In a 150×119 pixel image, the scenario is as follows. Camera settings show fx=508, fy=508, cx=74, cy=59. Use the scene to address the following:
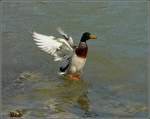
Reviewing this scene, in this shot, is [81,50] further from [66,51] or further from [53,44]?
[53,44]

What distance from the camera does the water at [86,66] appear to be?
25.6 ft

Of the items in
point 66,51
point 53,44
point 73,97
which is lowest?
point 73,97

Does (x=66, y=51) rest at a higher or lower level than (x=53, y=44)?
lower

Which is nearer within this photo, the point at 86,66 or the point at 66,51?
the point at 66,51

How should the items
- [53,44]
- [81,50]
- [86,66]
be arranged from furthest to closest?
[86,66], [81,50], [53,44]

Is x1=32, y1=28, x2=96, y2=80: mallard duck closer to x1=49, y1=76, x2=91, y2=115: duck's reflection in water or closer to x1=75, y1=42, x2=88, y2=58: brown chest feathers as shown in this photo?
x1=75, y1=42, x2=88, y2=58: brown chest feathers

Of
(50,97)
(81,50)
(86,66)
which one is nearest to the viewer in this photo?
(50,97)

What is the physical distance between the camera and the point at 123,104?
784 cm

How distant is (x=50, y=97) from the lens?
8.30m

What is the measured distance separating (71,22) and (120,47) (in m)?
1.96

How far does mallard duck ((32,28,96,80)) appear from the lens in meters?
9.30

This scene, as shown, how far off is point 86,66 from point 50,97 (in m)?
1.96

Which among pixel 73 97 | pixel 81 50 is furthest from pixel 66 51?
pixel 73 97

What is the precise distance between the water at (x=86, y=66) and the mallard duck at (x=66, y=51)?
0.72ft
